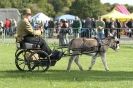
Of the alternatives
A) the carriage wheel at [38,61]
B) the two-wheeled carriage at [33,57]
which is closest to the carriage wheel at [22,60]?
the two-wheeled carriage at [33,57]

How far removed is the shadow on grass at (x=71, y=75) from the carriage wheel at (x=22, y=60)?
0.94 ft

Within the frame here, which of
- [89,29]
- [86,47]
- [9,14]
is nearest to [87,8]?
[9,14]

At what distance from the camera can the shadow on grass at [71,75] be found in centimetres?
1536

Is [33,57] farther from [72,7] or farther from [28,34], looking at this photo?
[72,7]

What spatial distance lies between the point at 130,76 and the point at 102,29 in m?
18.8

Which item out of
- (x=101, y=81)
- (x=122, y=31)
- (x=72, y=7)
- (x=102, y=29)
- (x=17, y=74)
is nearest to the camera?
(x=101, y=81)

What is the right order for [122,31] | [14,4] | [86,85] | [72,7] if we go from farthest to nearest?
1. [72,7]
2. [14,4]
3. [122,31]
4. [86,85]

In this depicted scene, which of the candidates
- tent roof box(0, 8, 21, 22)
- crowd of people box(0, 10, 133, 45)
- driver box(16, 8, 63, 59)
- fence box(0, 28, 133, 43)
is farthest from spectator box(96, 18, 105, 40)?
tent roof box(0, 8, 21, 22)

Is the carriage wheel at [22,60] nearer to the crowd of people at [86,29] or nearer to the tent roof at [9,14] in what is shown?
the crowd of people at [86,29]

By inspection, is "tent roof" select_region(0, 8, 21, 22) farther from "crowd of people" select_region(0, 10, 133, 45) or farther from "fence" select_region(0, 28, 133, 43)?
"fence" select_region(0, 28, 133, 43)

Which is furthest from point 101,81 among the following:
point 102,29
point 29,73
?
point 102,29

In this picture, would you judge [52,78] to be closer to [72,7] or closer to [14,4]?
[14,4]

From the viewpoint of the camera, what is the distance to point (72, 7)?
127375 millimetres

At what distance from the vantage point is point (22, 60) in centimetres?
1717
